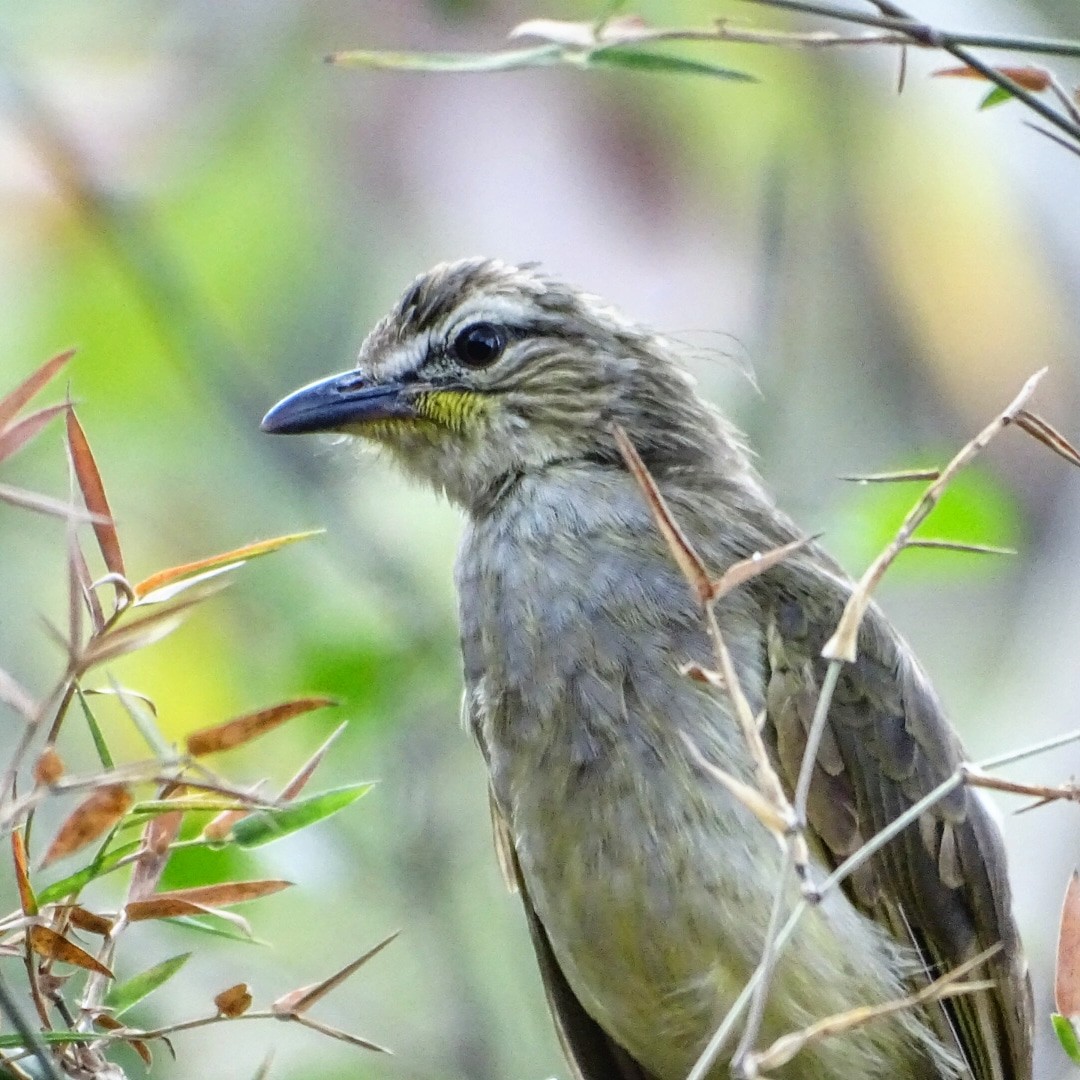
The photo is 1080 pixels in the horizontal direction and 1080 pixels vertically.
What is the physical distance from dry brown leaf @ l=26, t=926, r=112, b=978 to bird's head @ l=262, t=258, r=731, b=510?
1.69 metres

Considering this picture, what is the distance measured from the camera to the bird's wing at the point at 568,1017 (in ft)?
11.8

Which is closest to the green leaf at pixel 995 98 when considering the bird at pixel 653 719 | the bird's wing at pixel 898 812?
the bird at pixel 653 719

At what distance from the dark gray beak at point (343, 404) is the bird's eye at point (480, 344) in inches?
5.8

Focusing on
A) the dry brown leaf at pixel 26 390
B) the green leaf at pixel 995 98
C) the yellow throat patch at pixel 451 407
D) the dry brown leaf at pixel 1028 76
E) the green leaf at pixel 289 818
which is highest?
the dry brown leaf at pixel 1028 76

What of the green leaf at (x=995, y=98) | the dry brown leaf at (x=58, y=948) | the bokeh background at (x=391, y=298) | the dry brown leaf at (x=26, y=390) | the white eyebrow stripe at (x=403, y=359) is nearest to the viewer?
the dry brown leaf at (x=26, y=390)

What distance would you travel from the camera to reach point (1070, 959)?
2.07 metres

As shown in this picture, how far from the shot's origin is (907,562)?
12.6ft

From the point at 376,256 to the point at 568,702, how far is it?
3.62 m

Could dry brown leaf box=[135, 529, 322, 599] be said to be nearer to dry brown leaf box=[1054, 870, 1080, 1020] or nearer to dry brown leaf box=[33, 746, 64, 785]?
dry brown leaf box=[33, 746, 64, 785]

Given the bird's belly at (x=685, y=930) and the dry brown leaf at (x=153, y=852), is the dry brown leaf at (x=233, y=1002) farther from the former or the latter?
the bird's belly at (x=685, y=930)

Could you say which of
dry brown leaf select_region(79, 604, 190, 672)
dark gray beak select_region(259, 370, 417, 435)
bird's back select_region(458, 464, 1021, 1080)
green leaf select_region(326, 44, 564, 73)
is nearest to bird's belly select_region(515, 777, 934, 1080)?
bird's back select_region(458, 464, 1021, 1080)

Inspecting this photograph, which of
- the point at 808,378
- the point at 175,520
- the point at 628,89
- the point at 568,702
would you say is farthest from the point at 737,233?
the point at 568,702

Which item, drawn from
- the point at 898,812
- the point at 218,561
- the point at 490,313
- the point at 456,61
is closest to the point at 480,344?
the point at 490,313

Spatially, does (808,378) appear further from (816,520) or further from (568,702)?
(568,702)
